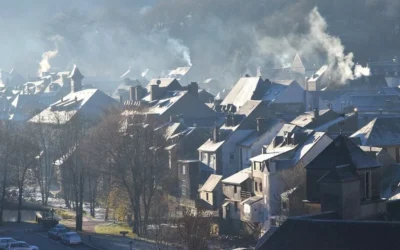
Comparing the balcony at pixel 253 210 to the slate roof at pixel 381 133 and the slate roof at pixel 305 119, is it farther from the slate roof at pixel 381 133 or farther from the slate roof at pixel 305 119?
the slate roof at pixel 305 119

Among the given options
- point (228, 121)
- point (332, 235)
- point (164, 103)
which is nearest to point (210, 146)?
point (228, 121)

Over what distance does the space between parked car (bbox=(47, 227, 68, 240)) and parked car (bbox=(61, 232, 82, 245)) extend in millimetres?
641

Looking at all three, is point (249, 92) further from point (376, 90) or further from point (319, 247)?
point (319, 247)

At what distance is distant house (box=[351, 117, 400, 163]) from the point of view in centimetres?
6206

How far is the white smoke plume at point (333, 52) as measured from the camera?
416 feet

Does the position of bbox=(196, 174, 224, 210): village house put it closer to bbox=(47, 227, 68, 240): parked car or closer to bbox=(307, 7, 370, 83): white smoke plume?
bbox=(47, 227, 68, 240): parked car

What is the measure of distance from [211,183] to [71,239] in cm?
1592

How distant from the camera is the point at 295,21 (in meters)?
188

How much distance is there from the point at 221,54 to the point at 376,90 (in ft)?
299

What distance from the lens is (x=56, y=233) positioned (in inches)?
2156

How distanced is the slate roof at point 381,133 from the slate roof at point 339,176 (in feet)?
75.5

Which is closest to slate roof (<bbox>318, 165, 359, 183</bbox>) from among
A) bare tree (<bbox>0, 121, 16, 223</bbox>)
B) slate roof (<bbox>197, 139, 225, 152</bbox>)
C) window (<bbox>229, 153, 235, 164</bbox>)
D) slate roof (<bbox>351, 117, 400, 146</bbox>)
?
slate roof (<bbox>351, 117, 400, 146</bbox>)

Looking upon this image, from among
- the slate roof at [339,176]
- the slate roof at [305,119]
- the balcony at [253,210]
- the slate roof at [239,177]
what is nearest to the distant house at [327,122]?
the slate roof at [305,119]

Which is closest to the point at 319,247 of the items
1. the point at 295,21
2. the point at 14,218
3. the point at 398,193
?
the point at 398,193
